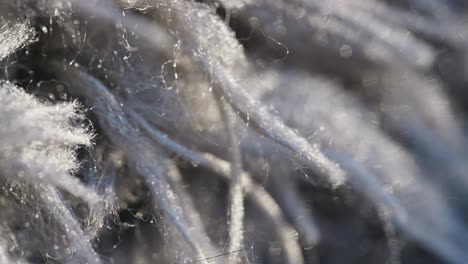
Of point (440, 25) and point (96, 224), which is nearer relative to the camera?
point (96, 224)

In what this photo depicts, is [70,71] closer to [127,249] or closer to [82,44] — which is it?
[82,44]

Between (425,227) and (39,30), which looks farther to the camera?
(425,227)

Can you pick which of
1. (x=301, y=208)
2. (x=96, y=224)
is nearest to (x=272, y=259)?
(x=301, y=208)

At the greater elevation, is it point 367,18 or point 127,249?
point 367,18

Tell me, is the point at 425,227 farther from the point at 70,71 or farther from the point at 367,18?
the point at 70,71

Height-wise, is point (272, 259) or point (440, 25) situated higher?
point (440, 25)

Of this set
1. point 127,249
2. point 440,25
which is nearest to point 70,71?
point 127,249
